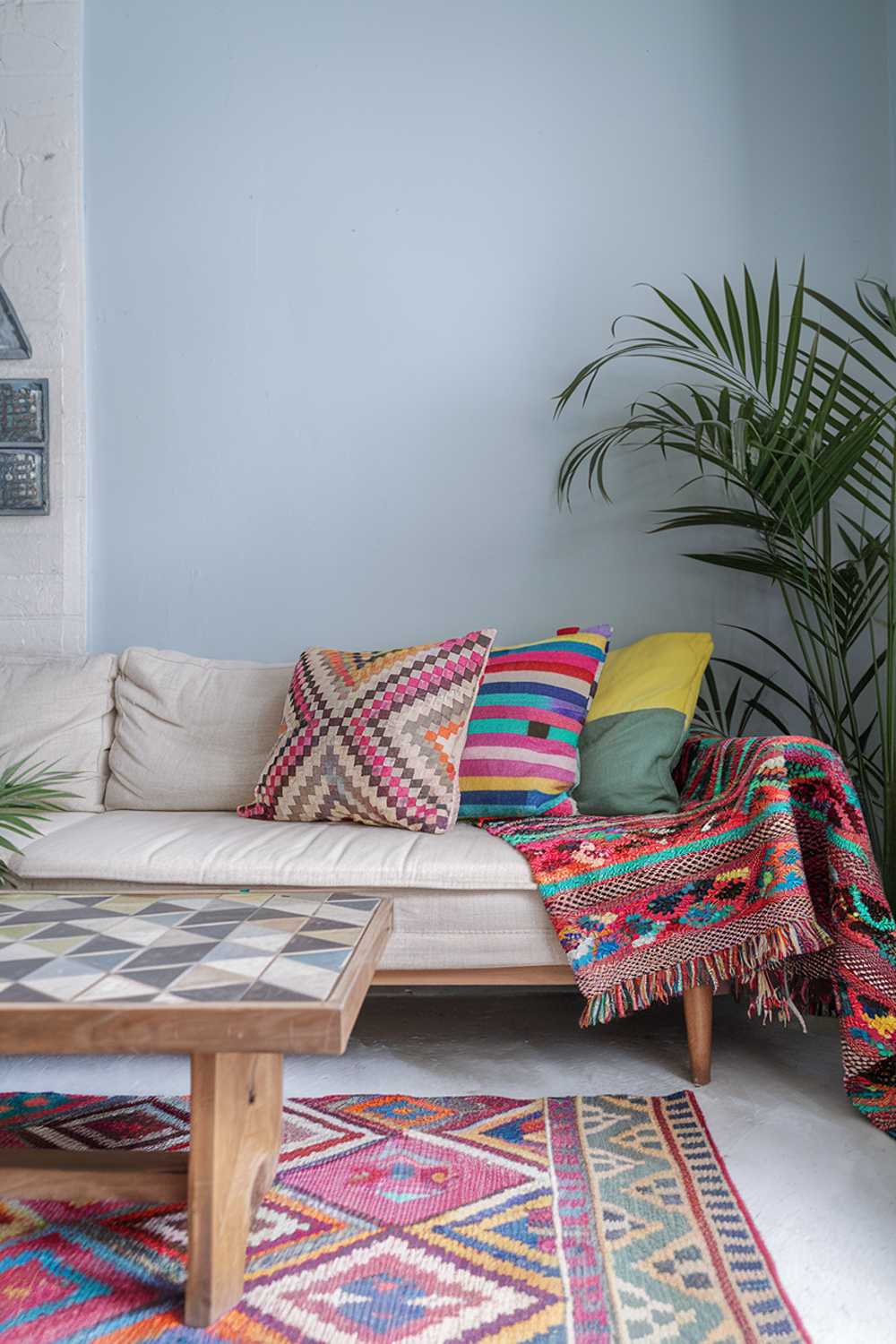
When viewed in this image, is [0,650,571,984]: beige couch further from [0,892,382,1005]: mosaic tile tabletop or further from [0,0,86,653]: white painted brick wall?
[0,892,382,1005]: mosaic tile tabletop

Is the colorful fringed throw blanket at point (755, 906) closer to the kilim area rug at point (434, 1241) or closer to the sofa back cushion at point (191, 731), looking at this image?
the kilim area rug at point (434, 1241)

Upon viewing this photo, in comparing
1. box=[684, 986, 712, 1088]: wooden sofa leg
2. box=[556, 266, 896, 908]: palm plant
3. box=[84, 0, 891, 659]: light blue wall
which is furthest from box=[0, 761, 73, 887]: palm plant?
box=[556, 266, 896, 908]: palm plant

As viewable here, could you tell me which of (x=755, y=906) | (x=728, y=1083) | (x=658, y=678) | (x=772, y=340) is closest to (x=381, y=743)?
(x=658, y=678)

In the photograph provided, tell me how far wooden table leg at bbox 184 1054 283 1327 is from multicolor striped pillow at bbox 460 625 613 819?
41.7 inches

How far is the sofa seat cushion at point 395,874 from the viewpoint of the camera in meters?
1.84

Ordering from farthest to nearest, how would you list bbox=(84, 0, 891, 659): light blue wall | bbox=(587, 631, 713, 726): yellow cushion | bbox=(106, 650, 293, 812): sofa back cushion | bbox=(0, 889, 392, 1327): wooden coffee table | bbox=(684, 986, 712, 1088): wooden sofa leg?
bbox=(84, 0, 891, 659): light blue wall
bbox=(106, 650, 293, 812): sofa back cushion
bbox=(587, 631, 713, 726): yellow cushion
bbox=(684, 986, 712, 1088): wooden sofa leg
bbox=(0, 889, 392, 1327): wooden coffee table

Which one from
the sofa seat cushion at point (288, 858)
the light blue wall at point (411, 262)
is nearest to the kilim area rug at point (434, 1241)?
the sofa seat cushion at point (288, 858)

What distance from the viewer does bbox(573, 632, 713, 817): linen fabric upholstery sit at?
7.18 ft

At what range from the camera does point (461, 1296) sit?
45.9 inches

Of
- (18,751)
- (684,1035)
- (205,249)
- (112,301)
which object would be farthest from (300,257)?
(684,1035)

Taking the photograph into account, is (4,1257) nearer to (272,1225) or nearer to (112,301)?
(272,1225)

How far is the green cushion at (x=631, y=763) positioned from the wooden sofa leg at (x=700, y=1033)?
46 centimetres

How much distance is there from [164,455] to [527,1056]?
1833 mm

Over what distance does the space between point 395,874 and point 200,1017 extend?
2.82 ft
